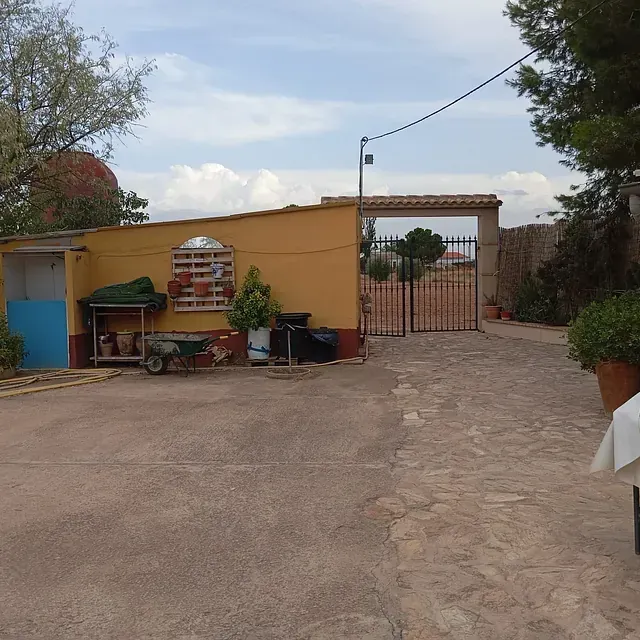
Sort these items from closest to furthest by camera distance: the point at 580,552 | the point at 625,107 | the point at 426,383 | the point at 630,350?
the point at 580,552
the point at 630,350
the point at 426,383
the point at 625,107

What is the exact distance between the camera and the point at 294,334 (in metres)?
11.2

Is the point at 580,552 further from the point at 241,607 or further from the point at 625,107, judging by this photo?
the point at 625,107

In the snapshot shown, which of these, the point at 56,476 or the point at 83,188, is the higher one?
the point at 83,188

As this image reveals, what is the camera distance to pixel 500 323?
16.5 meters

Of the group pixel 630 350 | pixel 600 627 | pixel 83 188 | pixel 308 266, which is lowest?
pixel 600 627

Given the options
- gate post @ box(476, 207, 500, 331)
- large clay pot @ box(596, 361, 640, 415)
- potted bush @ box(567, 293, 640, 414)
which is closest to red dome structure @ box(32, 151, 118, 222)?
gate post @ box(476, 207, 500, 331)

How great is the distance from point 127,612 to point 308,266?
8.87 meters

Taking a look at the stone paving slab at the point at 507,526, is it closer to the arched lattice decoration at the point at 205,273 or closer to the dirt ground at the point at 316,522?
Result: the dirt ground at the point at 316,522

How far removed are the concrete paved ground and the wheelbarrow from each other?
218 cm

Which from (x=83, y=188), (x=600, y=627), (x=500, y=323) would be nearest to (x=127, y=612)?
(x=600, y=627)

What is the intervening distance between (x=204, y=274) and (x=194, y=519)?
25.2 ft

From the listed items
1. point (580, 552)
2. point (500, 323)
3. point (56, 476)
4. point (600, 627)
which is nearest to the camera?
point (600, 627)

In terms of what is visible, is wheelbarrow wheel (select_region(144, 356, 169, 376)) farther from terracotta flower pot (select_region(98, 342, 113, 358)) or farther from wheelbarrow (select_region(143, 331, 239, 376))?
terracotta flower pot (select_region(98, 342, 113, 358))

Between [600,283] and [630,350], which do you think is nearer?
[630,350]
